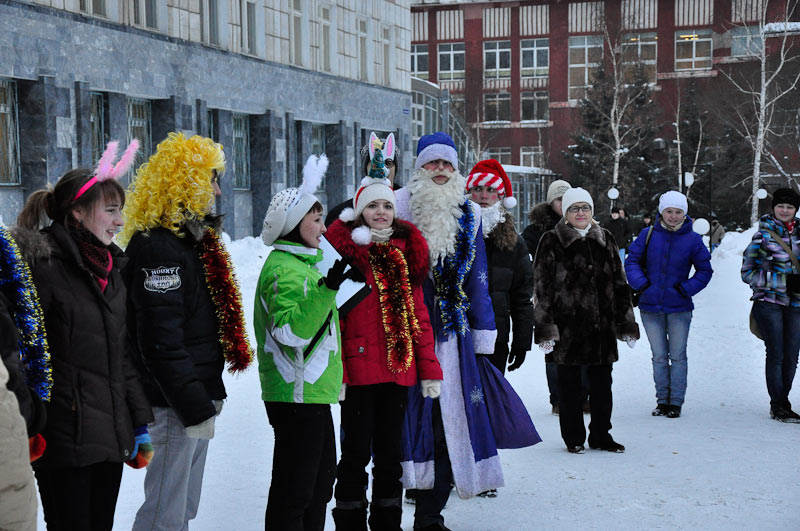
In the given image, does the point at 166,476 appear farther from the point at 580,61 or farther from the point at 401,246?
the point at 580,61

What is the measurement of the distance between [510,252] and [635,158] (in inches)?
1782

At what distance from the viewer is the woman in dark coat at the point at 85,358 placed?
3.59 metres

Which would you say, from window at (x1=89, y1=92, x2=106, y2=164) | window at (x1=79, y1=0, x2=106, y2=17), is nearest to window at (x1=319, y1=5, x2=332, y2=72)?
window at (x1=79, y1=0, x2=106, y2=17)

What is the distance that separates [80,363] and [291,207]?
1.27 m

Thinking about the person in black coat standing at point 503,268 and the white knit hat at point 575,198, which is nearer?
the person in black coat standing at point 503,268

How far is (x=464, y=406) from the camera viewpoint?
5789 mm

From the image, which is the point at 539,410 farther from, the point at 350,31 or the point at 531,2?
the point at 531,2

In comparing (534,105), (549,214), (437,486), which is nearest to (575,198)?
(549,214)

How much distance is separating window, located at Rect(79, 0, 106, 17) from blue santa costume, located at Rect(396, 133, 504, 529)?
50.9ft

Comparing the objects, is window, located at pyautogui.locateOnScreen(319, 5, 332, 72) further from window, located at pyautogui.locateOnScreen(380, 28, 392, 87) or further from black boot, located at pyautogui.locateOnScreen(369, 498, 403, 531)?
black boot, located at pyautogui.locateOnScreen(369, 498, 403, 531)

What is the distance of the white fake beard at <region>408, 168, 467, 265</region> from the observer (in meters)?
5.74

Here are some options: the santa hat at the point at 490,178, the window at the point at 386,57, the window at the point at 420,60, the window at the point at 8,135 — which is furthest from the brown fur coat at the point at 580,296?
the window at the point at 420,60

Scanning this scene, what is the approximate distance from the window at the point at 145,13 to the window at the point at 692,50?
42.1 metres

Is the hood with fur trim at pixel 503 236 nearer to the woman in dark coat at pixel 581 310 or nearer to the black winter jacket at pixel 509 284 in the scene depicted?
the black winter jacket at pixel 509 284
